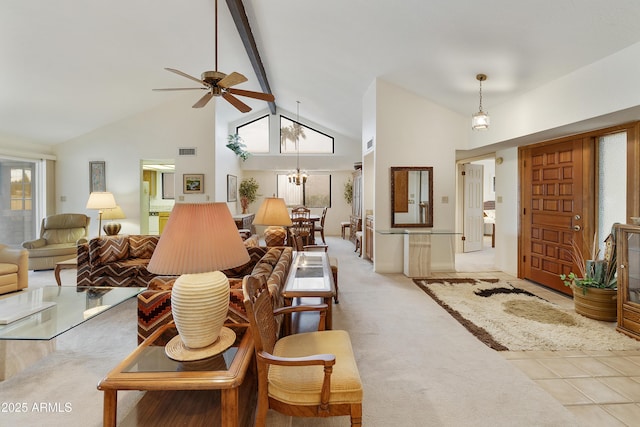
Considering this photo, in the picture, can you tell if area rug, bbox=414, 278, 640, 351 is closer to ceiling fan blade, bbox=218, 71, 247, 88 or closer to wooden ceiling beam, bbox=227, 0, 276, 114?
ceiling fan blade, bbox=218, 71, 247, 88

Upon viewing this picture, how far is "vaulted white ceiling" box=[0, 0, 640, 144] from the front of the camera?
116 inches

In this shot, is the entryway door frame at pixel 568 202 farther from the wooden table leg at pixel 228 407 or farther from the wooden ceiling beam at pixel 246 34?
the wooden ceiling beam at pixel 246 34

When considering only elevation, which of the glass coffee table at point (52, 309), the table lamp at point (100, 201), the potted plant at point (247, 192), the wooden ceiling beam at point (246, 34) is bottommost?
the glass coffee table at point (52, 309)

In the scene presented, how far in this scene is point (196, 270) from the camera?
142cm

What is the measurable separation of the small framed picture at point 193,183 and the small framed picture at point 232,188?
3.67ft

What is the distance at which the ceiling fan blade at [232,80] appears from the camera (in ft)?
9.59

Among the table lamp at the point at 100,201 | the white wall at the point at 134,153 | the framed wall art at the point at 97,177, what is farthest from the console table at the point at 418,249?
the framed wall art at the point at 97,177

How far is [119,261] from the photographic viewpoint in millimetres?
3984

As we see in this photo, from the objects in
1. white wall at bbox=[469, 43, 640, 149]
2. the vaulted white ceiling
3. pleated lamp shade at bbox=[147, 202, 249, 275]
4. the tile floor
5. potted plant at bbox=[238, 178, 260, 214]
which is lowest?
the tile floor

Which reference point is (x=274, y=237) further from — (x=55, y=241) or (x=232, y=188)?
(x=232, y=188)

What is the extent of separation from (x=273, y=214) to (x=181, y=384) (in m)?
2.20

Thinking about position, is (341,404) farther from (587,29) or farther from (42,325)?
(587,29)

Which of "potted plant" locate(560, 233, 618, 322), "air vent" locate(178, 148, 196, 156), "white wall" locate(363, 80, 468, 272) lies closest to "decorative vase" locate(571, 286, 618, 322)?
"potted plant" locate(560, 233, 618, 322)

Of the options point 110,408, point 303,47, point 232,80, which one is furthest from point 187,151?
point 110,408
